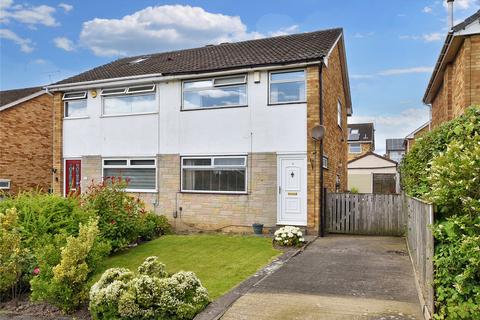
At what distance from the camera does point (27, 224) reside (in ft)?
24.4

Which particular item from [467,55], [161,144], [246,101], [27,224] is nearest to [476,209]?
[467,55]

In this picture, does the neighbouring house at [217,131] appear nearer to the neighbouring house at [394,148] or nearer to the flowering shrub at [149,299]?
the flowering shrub at [149,299]

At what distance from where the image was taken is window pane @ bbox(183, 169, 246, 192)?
1159 centimetres

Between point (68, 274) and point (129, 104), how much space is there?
8974 millimetres

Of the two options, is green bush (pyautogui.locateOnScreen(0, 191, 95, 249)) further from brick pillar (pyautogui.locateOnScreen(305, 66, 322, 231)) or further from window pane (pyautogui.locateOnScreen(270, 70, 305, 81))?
window pane (pyautogui.locateOnScreen(270, 70, 305, 81))

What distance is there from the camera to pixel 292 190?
1095cm

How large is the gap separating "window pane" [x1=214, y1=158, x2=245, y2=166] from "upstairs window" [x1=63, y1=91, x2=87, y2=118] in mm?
5838

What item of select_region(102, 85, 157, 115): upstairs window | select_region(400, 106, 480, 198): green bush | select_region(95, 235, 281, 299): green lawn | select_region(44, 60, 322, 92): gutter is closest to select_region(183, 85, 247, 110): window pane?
select_region(44, 60, 322, 92): gutter

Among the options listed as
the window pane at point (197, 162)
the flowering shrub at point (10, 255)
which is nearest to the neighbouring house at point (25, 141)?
the window pane at point (197, 162)

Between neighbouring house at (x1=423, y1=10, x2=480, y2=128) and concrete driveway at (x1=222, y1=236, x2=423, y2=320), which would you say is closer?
concrete driveway at (x1=222, y1=236, x2=423, y2=320)

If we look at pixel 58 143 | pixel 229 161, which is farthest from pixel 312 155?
pixel 58 143

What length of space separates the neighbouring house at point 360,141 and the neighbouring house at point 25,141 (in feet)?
104

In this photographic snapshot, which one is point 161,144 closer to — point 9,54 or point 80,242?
point 80,242

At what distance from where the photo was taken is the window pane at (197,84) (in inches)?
477
